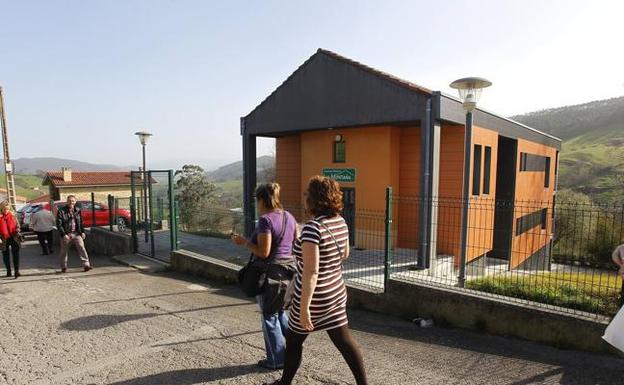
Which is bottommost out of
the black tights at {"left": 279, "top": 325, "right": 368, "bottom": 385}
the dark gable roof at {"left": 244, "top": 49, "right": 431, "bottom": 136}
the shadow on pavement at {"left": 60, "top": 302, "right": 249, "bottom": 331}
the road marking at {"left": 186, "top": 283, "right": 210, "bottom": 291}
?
the road marking at {"left": 186, "top": 283, "right": 210, "bottom": 291}

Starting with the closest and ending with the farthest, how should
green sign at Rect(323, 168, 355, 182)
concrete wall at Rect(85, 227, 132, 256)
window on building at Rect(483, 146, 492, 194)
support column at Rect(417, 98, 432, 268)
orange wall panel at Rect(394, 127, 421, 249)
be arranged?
support column at Rect(417, 98, 432, 268) < concrete wall at Rect(85, 227, 132, 256) < orange wall panel at Rect(394, 127, 421, 249) < green sign at Rect(323, 168, 355, 182) < window on building at Rect(483, 146, 492, 194)

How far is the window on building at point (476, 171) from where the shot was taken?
10875mm

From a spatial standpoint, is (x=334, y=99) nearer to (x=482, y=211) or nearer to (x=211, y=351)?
(x=482, y=211)

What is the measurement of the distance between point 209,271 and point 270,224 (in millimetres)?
4690

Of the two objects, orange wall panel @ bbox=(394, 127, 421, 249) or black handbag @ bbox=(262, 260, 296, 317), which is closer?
black handbag @ bbox=(262, 260, 296, 317)

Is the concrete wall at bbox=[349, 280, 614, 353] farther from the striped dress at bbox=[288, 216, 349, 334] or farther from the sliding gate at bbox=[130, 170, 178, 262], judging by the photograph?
the sliding gate at bbox=[130, 170, 178, 262]

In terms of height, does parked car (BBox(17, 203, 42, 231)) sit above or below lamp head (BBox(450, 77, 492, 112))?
below

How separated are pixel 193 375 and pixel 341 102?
26.8 ft

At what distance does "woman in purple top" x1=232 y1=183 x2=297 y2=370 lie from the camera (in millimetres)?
3170

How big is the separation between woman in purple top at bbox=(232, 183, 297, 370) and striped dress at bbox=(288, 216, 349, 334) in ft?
1.68

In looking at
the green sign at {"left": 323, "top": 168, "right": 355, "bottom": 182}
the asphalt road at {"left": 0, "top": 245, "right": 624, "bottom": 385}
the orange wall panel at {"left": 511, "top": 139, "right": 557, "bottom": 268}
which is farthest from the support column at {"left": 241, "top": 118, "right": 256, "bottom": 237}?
the orange wall panel at {"left": 511, "top": 139, "right": 557, "bottom": 268}

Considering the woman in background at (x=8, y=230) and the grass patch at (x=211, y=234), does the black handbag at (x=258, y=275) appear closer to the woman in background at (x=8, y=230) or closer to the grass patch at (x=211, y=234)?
the woman in background at (x=8, y=230)

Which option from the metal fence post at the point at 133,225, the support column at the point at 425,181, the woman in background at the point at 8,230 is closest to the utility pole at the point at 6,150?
the metal fence post at the point at 133,225

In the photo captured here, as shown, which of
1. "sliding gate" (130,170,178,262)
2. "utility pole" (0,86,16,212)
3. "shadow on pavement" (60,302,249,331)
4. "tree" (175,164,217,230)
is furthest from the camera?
"tree" (175,164,217,230)
